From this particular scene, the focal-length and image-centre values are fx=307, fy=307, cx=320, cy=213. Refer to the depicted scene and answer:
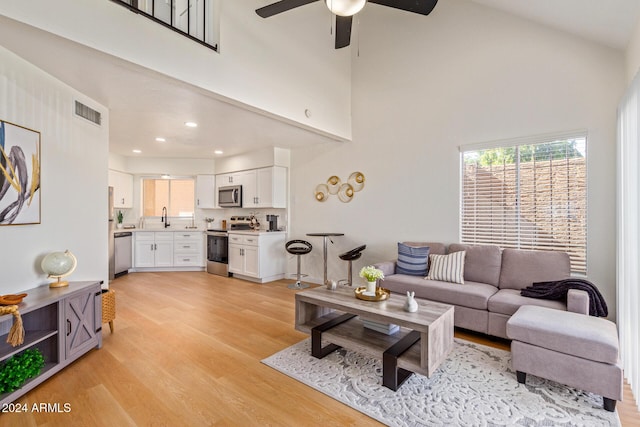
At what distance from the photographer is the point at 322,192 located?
5.48 meters

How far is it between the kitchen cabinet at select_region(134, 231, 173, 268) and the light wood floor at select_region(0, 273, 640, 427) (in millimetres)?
2677

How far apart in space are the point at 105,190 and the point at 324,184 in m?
3.21

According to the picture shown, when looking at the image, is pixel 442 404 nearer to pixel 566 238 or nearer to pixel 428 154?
pixel 566 238

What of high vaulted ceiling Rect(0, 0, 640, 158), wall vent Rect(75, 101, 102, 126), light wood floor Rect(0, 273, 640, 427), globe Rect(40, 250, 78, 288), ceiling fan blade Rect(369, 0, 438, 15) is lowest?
light wood floor Rect(0, 273, 640, 427)

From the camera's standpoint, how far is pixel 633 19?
2.42m

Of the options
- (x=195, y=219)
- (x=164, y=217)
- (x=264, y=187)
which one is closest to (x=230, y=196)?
(x=264, y=187)

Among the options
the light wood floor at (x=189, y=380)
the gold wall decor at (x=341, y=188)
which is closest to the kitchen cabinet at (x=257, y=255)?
the gold wall decor at (x=341, y=188)

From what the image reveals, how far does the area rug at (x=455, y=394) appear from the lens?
75.0 inches

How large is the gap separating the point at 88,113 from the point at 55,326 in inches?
85.3

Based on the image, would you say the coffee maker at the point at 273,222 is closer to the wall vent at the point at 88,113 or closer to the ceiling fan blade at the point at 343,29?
the wall vent at the point at 88,113

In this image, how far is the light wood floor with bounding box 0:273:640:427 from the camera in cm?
192

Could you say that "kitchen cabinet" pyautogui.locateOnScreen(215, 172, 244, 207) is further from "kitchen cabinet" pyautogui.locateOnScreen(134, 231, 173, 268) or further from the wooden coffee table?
the wooden coffee table

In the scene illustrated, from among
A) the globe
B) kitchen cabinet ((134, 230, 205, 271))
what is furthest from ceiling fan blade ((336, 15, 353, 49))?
kitchen cabinet ((134, 230, 205, 271))

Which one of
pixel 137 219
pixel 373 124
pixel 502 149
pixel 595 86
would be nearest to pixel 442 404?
pixel 502 149
